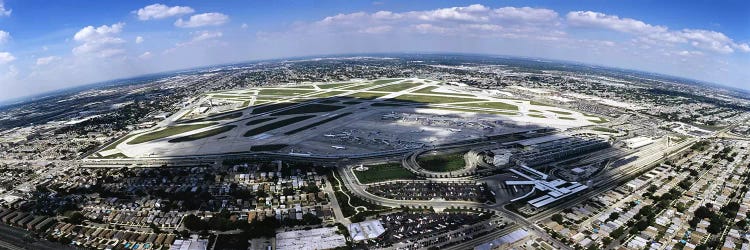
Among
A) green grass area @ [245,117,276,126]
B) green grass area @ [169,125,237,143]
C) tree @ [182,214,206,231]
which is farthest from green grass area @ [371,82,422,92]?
tree @ [182,214,206,231]

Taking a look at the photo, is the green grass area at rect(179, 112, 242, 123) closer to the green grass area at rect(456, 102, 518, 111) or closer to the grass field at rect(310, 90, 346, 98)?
the grass field at rect(310, 90, 346, 98)

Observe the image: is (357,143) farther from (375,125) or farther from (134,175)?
(134,175)

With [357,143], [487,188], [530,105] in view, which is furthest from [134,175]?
[530,105]

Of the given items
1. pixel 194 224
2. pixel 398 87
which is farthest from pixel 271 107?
pixel 194 224

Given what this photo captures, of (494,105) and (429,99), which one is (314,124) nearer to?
(429,99)

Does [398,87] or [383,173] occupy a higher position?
[398,87]

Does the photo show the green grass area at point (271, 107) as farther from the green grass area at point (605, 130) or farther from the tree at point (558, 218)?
the green grass area at point (605, 130)
